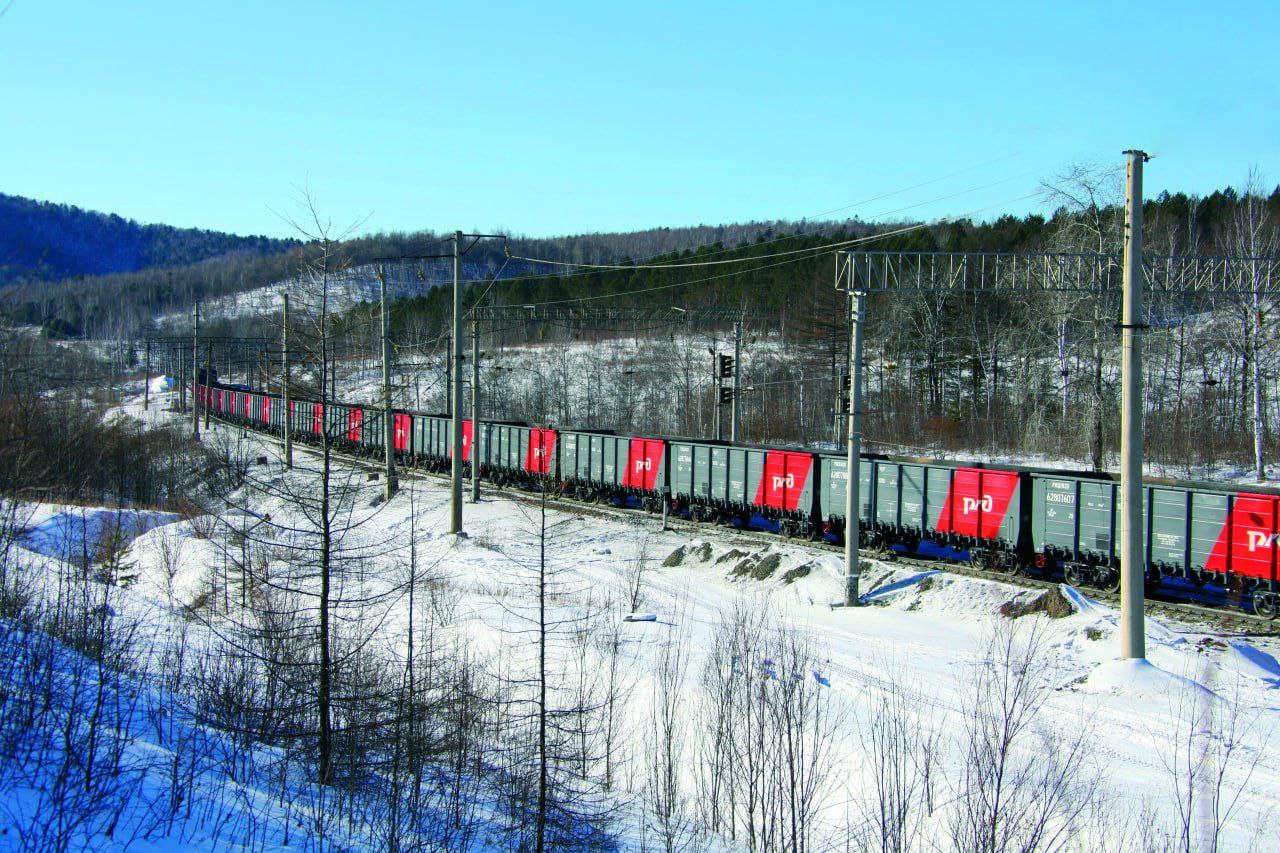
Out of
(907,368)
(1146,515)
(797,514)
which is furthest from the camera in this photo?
(907,368)

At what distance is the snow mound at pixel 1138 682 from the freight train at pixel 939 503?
6043mm

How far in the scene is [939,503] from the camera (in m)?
21.9

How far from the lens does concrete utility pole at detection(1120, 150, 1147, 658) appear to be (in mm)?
12867

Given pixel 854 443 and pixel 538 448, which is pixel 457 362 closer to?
pixel 538 448

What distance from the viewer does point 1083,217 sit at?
32.5 m

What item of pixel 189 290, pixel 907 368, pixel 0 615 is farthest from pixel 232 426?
pixel 189 290

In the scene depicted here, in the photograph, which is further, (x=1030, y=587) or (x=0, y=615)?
(x=1030, y=587)

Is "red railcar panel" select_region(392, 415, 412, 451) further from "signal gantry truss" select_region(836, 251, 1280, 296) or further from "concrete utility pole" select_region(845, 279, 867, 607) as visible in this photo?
"concrete utility pole" select_region(845, 279, 867, 607)

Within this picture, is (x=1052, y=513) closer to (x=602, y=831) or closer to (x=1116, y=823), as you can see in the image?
(x=1116, y=823)

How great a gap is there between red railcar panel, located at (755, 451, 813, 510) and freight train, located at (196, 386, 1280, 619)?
0.04 meters

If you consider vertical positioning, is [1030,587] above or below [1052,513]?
below

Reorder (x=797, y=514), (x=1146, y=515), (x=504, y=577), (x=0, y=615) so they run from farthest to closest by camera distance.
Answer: (x=797, y=514)
(x=504, y=577)
(x=1146, y=515)
(x=0, y=615)

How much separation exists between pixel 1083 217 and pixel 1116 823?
96.7 feet

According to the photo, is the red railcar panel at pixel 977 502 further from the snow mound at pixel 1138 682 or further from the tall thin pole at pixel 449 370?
the tall thin pole at pixel 449 370
